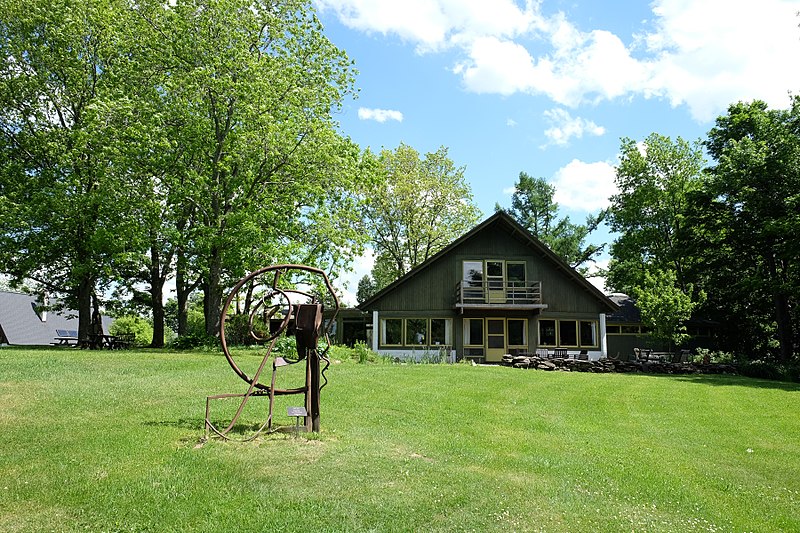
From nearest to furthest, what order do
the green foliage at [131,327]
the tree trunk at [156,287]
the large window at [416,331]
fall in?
1. the large window at [416,331]
2. the tree trunk at [156,287]
3. the green foliage at [131,327]

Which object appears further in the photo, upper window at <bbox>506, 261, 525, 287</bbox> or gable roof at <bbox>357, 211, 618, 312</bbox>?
upper window at <bbox>506, 261, 525, 287</bbox>

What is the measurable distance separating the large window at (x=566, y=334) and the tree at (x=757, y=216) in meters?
7.17

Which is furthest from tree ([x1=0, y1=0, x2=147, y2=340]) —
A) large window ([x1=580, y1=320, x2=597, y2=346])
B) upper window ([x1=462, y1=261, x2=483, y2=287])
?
large window ([x1=580, y1=320, x2=597, y2=346])

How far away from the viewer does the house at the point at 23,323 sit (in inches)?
1688

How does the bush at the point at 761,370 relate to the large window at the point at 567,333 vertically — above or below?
below

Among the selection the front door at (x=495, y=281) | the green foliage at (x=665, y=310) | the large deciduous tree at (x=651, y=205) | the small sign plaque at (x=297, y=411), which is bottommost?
the small sign plaque at (x=297, y=411)

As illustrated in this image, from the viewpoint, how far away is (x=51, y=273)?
1186 inches

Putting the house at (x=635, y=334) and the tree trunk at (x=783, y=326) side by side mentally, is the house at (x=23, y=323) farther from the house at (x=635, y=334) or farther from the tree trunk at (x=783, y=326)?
the tree trunk at (x=783, y=326)

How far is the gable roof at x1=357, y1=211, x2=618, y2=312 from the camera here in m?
28.1

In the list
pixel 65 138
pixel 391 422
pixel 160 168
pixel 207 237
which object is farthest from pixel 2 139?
pixel 391 422

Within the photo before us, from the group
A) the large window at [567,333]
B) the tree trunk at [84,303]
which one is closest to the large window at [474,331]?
the large window at [567,333]

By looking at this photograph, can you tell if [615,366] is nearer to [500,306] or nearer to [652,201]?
[500,306]

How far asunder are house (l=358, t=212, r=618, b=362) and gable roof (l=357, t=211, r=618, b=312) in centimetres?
5

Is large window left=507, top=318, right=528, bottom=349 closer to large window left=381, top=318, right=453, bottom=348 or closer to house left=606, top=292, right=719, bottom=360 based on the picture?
large window left=381, top=318, right=453, bottom=348
